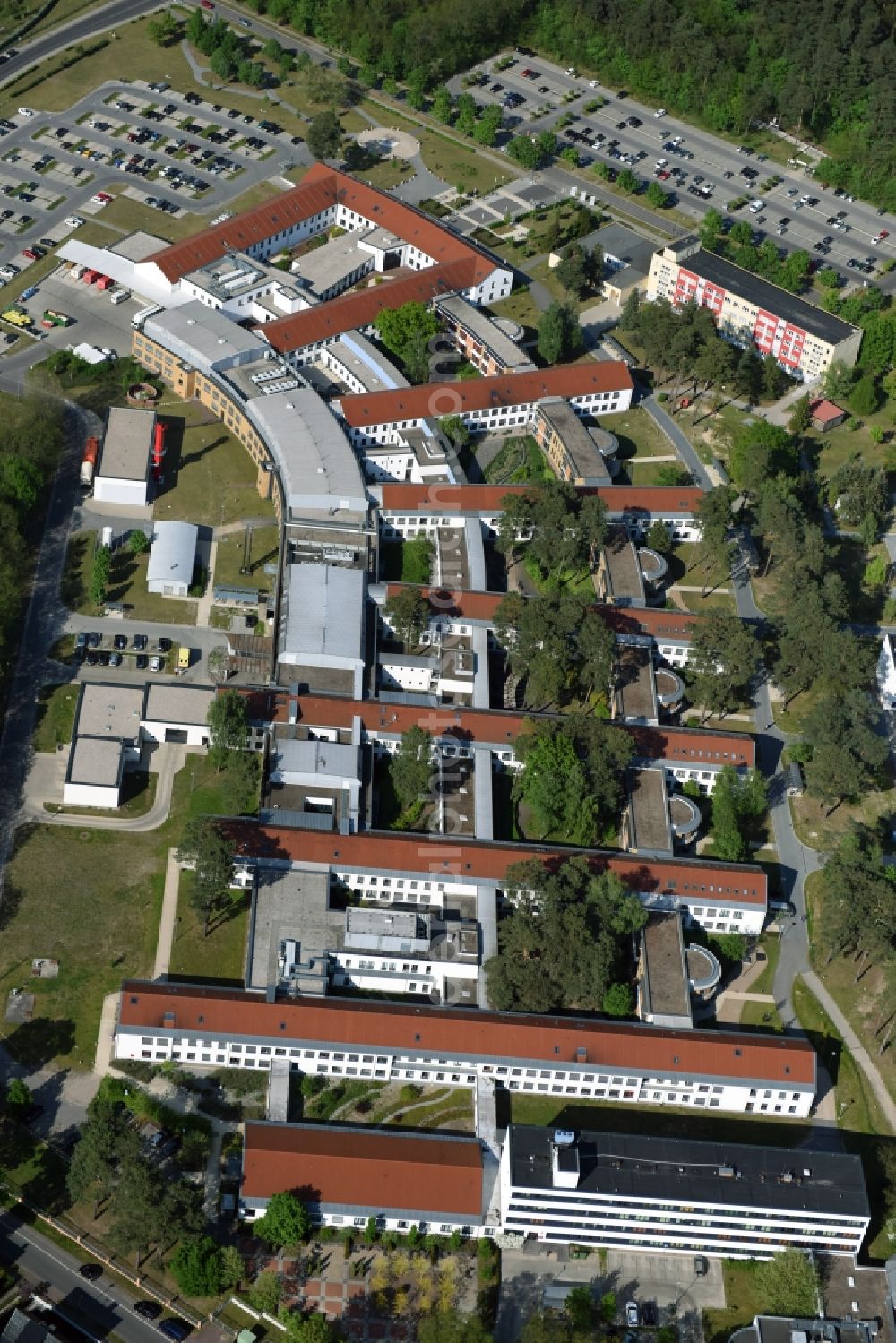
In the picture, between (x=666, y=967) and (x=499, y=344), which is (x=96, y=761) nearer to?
(x=666, y=967)

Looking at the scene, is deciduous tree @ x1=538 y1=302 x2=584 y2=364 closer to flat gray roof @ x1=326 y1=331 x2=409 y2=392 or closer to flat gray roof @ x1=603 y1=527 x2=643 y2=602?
flat gray roof @ x1=326 y1=331 x2=409 y2=392

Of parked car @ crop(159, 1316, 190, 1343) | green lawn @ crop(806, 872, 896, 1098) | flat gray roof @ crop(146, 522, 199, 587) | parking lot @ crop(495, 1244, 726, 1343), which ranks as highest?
flat gray roof @ crop(146, 522, 199, 587)

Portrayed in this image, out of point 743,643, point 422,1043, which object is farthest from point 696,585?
point 422,1043

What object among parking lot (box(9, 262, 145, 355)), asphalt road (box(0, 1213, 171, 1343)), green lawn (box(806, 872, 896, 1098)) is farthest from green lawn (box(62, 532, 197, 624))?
green lawn (box(806, 872, 896, 1098))

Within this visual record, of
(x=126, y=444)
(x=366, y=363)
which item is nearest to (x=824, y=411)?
(x=366, y=363)

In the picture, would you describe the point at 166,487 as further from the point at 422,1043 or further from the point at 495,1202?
the point at 495,1202

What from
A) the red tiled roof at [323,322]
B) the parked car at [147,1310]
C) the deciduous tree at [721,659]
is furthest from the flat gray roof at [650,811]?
the red tiled roof at [323,322]
